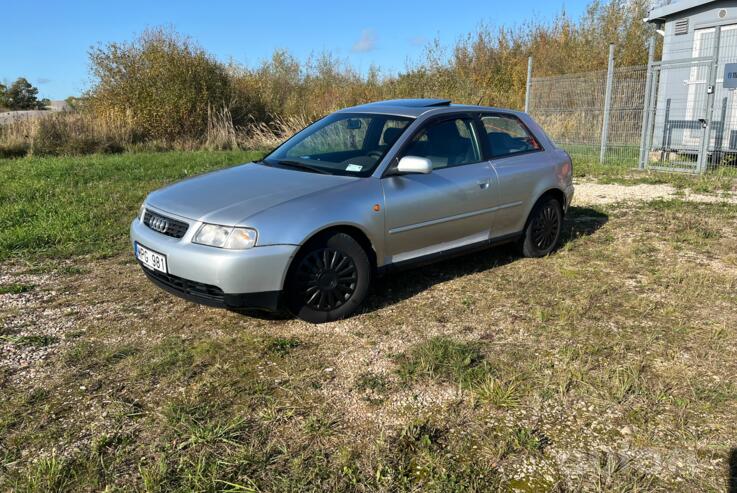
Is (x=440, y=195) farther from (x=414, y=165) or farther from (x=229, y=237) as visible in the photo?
(x=229, y=237)

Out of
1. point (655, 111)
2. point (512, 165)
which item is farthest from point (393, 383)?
point (655, 111)

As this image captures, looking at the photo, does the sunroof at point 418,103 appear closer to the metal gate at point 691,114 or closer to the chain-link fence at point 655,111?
the chain-link fence at point 655,111

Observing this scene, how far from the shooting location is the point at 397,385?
10.7 ft

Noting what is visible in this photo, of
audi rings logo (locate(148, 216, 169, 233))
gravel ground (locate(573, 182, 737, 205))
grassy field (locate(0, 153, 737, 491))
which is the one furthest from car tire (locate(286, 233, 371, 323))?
gravel ground (locate(573, 182, 737, 205))

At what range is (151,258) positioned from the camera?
3.99 m

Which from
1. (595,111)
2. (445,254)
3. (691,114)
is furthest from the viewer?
(595,111)

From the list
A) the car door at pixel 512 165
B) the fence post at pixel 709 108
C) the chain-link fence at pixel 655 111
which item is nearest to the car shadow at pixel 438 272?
the car door at pixel 512 165

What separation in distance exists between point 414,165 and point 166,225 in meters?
1.82

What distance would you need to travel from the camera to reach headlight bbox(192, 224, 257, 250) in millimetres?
3652

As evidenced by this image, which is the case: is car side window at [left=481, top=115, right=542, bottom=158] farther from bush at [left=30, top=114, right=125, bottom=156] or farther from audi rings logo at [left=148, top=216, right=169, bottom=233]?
bush at [left=30, top=114, right=125, bottom=156]

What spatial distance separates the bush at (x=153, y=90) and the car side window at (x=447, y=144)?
14374 mm

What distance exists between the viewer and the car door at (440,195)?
4.39 meters

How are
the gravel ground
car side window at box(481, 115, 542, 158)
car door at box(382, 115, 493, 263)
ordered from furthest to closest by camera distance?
the gravel ground, car side window at box(481, 115, 542, 158), car door at box(382, 115, 493, 263)

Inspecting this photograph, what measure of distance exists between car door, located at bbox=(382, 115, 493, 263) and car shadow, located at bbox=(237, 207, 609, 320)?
27 cm
